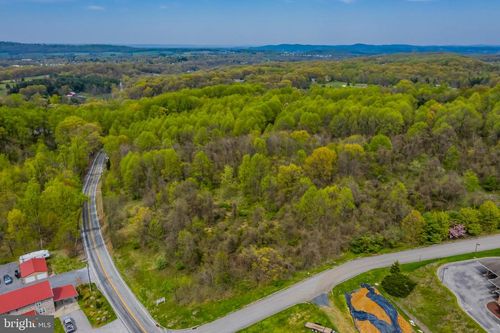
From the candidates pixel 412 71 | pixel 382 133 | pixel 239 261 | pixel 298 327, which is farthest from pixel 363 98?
pixel 412 71

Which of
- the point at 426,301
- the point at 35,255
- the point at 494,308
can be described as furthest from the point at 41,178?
the point at 494,308

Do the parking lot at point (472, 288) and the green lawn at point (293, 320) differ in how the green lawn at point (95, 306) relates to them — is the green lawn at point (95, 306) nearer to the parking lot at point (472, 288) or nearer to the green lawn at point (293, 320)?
the green lawn at point (293, 320)

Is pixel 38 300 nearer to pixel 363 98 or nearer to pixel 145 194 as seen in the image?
pixel 145 194

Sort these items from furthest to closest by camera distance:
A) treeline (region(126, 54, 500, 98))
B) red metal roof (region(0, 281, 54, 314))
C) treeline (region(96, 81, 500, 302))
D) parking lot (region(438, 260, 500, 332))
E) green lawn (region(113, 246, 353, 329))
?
treeline (region(126, 54, 500, 98))
treeline (region(96, 81, 500, 302))
red metal roof (region(0, 281, 54, 314))
green lawn (region(113, 246, 353, 329))
parking lot (region(438, 260, 500, 332))

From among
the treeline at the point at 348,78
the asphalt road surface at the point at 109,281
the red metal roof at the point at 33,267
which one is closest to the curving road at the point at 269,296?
the asphalt road surface at the point at 109,281

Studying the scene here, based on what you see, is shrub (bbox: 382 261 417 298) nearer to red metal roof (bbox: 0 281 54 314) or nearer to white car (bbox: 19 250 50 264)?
red metal roof (bbox: 0 281 54 314)

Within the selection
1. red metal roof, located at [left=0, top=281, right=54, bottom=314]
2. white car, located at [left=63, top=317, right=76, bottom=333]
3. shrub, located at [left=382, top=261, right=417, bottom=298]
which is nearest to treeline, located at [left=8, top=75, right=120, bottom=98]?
red metal roof, located at [left=0, top=281, right=54, bottom=314]

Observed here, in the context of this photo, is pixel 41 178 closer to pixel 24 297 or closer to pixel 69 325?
pixel 24 297
